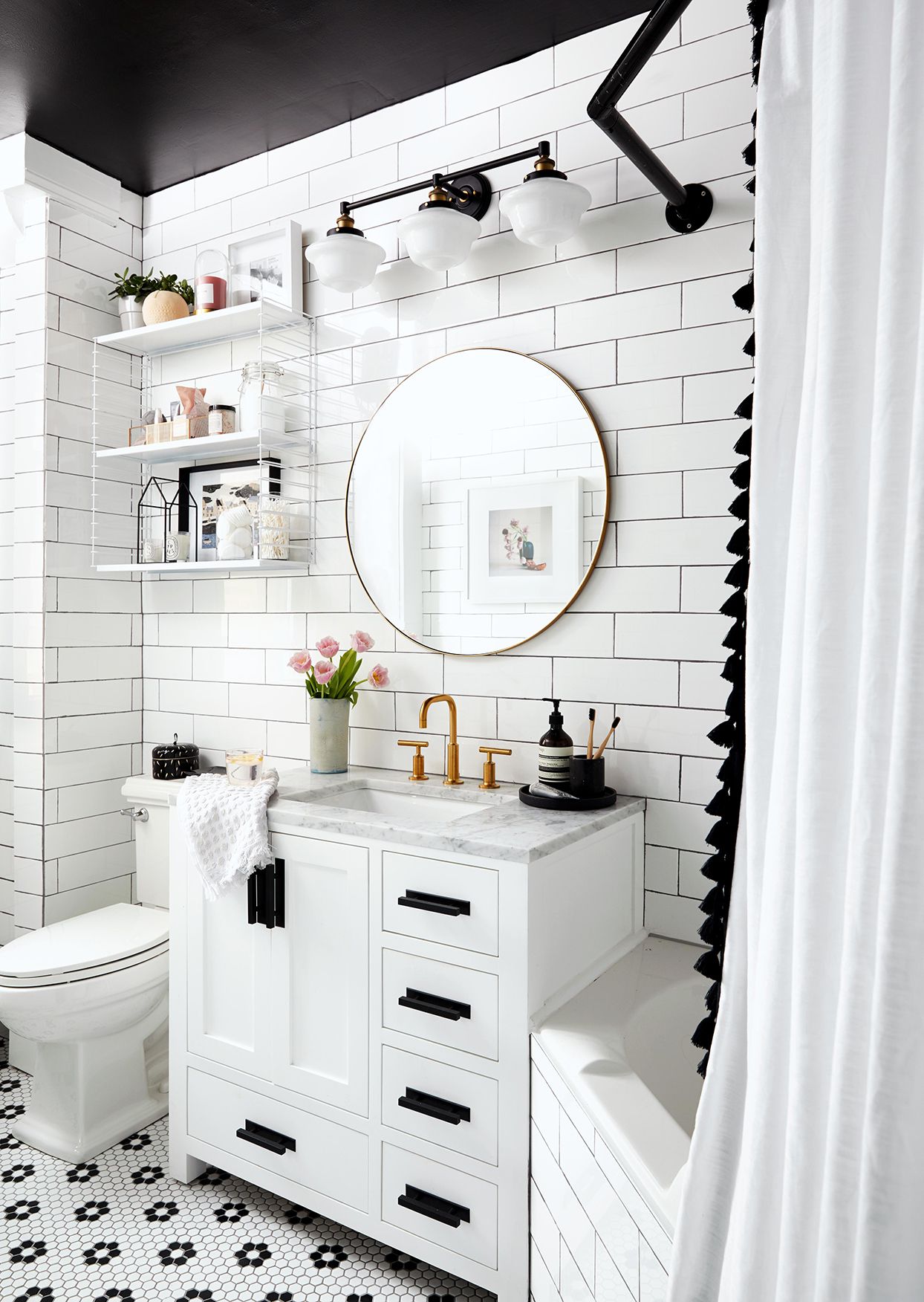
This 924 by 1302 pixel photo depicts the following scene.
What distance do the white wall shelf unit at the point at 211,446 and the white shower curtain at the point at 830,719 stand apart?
1861 millimetres

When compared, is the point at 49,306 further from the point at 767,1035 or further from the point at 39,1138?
the point at 767,1035

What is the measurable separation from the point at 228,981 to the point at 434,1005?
1.90 feet

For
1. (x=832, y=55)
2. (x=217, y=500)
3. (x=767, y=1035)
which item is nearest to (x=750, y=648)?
(x=767, y=1035)

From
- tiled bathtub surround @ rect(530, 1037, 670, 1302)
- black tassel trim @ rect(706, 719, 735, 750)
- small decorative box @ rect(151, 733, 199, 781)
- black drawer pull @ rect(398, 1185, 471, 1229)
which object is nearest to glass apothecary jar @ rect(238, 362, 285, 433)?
small decorative box @ rect(151, 733, 199, 781)

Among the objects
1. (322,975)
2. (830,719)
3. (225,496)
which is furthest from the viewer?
(225,496)

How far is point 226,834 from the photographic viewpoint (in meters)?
1.89

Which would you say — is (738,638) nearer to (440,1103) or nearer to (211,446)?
(440,1103)

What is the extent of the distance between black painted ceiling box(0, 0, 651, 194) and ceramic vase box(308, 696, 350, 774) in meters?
1.58

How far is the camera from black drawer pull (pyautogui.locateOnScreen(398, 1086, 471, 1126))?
1596 millimetres

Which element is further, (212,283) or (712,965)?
(212,283)

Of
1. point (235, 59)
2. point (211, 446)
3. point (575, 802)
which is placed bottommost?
point (575, 802)

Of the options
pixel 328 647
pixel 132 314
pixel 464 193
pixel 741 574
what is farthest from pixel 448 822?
pixel 132 314

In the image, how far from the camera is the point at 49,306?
2660 mm

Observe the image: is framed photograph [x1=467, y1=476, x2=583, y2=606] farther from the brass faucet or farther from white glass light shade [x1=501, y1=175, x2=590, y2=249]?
white glass light shade [x1=501, y1=175, x2=590, y2=249]
